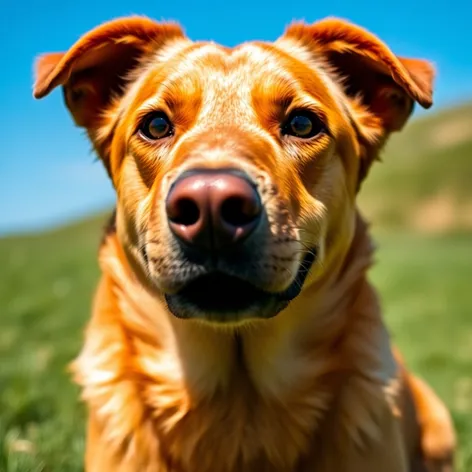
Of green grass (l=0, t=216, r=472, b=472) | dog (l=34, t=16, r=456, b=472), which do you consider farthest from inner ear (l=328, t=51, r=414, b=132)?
green grass (l=0, t=216, r=472, b=472)

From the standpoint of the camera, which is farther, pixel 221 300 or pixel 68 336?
pixel 68 336

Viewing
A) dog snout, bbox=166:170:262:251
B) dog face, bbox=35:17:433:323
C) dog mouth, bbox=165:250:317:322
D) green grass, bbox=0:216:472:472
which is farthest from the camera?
green grass, bbox=0:216:472:472

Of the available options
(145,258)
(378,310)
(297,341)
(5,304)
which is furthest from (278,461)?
(5,304)

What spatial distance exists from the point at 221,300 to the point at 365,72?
5.99 feet

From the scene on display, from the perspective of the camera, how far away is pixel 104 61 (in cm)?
399

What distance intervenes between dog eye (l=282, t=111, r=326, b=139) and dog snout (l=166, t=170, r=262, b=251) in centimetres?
83

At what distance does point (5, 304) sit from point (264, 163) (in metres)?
8.27

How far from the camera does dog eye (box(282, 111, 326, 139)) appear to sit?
3424mm

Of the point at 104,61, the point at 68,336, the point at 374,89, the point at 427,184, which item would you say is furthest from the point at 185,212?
the point at 427,184

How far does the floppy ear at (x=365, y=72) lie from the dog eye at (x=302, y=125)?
0.47 metres

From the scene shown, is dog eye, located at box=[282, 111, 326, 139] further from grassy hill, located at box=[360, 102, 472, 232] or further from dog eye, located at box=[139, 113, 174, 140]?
grassy hill, located at box=[360, 102, 472, 232]

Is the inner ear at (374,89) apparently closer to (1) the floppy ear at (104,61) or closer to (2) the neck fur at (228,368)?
(2) the neck fur at (228,368)

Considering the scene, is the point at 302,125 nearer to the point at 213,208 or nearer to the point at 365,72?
the point at 365,72

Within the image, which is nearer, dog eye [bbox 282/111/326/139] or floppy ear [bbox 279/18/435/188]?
dog eye [bbox 282/111/326/139]
